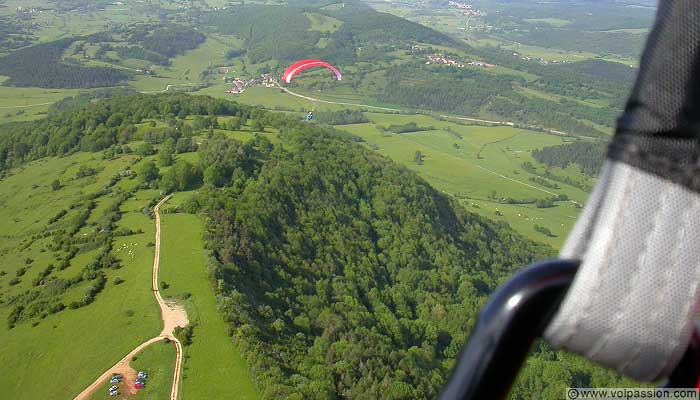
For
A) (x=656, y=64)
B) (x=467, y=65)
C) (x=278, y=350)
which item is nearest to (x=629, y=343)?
(x=656, y=64)

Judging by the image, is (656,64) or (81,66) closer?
(656,64)

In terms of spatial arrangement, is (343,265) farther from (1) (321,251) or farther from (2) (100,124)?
(2) (100,124)

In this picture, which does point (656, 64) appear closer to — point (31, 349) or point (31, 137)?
point (31, 349)

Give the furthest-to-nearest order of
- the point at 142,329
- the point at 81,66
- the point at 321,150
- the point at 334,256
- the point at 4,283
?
the point at 81,66 → the point at 321,150 → the point at 334,256 → the point at 4,283 → the point at 142,329

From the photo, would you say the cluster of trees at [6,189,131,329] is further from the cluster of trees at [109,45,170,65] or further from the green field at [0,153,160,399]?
the cluster of trees at [109,45,170,65]

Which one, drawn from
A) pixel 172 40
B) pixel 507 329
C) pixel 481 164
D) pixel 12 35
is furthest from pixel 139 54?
pixel 507 329

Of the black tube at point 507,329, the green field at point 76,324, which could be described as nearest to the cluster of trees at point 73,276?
the green field at point 76,324

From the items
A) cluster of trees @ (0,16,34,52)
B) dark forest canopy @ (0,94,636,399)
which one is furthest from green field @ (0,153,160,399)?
cluster of trees @ (0,16,34,52)
